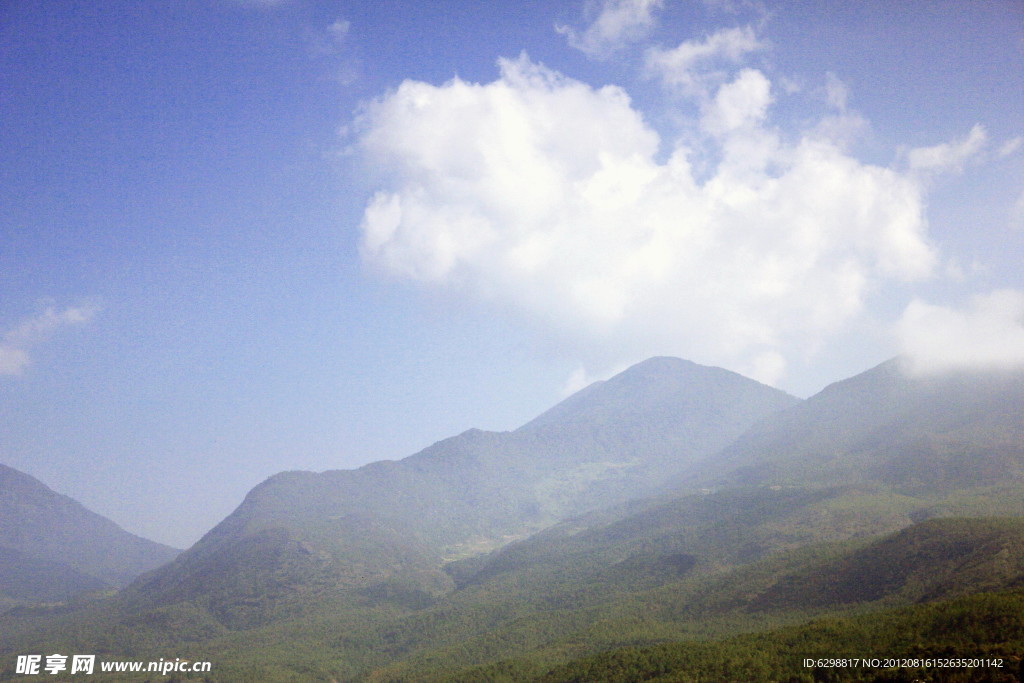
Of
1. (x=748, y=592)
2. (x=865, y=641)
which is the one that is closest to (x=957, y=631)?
(x=865, y=641)

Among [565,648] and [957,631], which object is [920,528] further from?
[565,648]

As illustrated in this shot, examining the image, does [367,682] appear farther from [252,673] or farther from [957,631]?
[957,631]

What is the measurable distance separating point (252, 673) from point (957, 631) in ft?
609

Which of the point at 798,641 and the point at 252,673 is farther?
the point at 252,673

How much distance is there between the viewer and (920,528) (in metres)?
173

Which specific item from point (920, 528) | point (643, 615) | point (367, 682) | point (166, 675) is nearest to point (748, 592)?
point (643, 615)

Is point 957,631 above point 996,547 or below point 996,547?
below

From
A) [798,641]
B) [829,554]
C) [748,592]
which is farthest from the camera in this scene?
[829,554]

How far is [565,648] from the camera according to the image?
167 m

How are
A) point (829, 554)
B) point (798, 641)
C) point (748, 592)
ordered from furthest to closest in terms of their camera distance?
1. point (829, 554)
2. point (748, 592)
3. point (798, 641)

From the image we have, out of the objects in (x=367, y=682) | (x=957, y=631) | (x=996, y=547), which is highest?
(x=996, y=547)

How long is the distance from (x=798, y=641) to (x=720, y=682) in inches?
864

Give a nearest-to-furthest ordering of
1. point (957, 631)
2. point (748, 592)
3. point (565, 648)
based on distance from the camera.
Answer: point (957, 631)
point (565, 648)
point (748, 592)

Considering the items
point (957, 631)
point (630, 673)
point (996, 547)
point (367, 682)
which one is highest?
point (996, 547)
